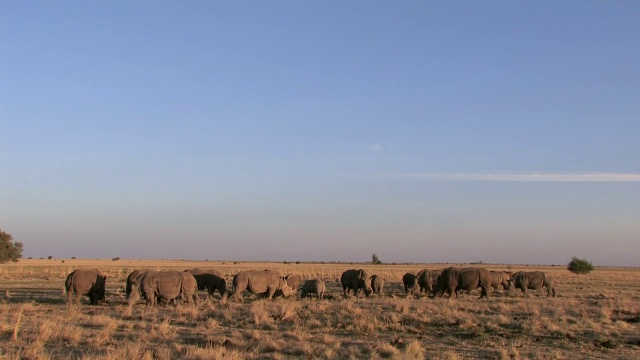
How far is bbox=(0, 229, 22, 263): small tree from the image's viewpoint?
236 feet

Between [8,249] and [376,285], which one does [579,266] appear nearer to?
[376,285]

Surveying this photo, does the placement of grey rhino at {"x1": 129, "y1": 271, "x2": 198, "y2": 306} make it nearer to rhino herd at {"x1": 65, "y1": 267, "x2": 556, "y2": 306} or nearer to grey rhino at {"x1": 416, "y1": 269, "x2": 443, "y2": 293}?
rhino herd at {"x1": 65, "y1": 267, "x2": 556, "y2": 306}

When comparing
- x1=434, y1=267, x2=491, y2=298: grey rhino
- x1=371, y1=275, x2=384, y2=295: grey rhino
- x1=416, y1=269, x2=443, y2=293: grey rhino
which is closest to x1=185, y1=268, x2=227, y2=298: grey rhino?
x1=371, y1=275, x2=384, y2=295: grey rhino

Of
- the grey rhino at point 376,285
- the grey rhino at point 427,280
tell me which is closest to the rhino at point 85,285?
the grey rhino at point 376,285

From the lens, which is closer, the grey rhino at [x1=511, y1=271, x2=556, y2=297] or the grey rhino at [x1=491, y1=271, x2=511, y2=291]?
the grey rhino at [x1=511, y1=271, x2=556, y2=297]

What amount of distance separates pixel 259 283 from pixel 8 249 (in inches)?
2319

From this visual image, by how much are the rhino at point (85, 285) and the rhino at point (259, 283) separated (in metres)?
6.77

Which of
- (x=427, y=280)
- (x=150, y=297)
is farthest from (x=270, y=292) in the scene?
(x=427, y=280)

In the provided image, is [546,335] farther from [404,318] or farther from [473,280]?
[473,280]

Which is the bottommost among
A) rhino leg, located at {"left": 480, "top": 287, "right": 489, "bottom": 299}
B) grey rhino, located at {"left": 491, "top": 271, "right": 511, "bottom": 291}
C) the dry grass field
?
the dry grass field

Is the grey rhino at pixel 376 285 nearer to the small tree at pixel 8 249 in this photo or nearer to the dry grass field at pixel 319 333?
the dry grass field at pixel 319 333

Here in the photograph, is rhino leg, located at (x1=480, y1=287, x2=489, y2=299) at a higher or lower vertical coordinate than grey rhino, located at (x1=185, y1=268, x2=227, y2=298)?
lower

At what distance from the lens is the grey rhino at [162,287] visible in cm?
2480

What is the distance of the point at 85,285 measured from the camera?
84.9 feet
